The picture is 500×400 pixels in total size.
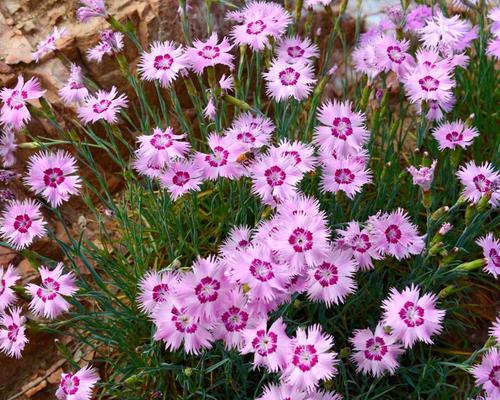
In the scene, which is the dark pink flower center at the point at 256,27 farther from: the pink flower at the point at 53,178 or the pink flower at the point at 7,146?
the pink flower at the point at 7,146

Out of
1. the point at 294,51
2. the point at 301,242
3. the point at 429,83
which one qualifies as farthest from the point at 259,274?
the point at 294,51

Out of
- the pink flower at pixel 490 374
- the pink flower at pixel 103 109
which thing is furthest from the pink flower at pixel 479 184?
the pink flower at pixel 103 109

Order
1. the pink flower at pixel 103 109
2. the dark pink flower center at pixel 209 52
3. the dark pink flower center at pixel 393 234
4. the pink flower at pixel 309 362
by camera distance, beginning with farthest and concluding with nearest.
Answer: the dark pink flower center at pixel 209 52
the pink flower at pixel 103 109
the dark pink flower center at pixel 393 234
the pink flower at pixel 309 362

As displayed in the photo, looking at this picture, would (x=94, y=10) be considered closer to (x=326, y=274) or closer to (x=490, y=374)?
(x=326, y=274)

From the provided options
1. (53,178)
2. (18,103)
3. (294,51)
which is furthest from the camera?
(294,51)

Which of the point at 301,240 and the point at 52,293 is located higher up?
the point at 301,240

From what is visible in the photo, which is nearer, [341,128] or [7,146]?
[341,128]

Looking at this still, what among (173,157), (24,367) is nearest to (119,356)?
(24,367)

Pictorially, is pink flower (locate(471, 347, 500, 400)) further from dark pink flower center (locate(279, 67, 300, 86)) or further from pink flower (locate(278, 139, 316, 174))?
dark pink flower center (locate(279, 67, 300, 86))
